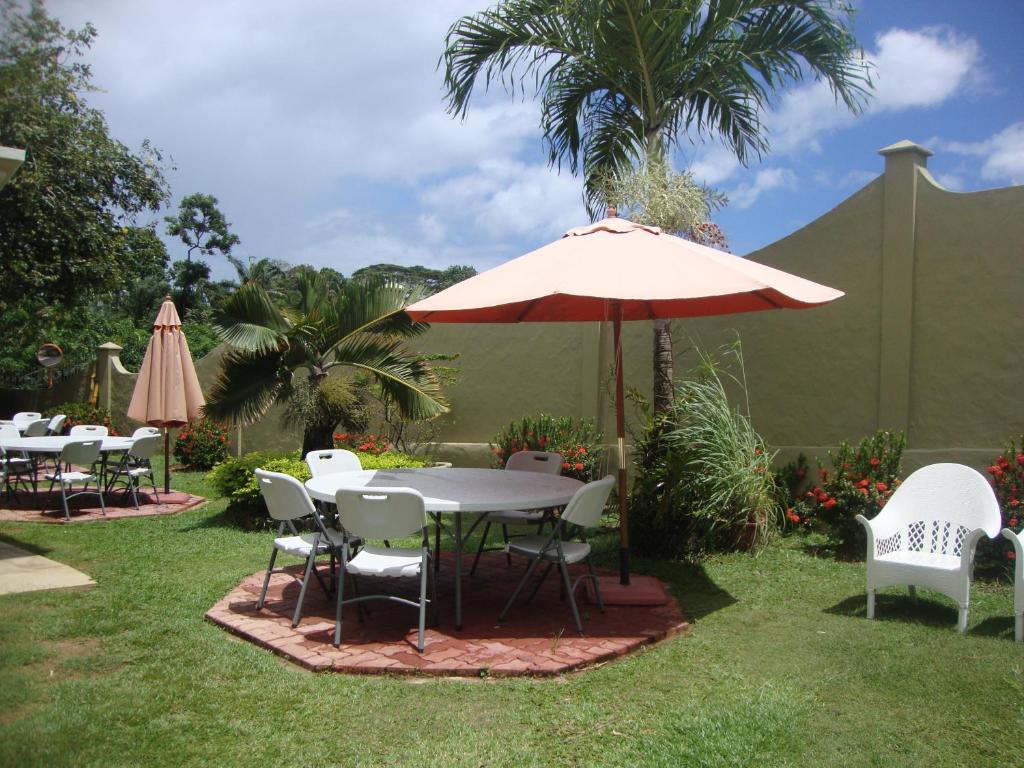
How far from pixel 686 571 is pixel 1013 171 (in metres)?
4.36

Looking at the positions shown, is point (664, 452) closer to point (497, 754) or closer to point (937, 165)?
point (937, 165)

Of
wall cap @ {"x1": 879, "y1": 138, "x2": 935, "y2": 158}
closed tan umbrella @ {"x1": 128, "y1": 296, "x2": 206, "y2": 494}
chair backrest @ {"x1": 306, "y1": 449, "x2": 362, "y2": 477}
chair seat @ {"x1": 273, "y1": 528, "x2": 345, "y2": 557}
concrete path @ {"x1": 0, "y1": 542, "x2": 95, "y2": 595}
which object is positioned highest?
wall cap @ {"x1": 879, "y1": 138, "x2": 935, "y2": 158}

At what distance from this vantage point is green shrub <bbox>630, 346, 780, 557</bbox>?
6660 millimetres

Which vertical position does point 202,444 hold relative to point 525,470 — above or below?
below

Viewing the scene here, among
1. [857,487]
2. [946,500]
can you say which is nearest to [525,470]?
[857,487]

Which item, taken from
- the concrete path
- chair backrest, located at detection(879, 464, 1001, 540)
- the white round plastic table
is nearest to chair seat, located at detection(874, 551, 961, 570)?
chair backrest, located at detection(879, 464, 1001, 540)

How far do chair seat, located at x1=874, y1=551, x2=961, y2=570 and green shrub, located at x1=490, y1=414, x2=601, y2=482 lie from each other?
4.11 meters

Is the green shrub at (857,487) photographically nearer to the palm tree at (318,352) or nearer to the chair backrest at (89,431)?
the palm tree at (318,352)

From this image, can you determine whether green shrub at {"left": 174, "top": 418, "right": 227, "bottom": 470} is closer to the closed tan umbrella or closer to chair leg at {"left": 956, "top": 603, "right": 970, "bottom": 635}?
the closed tan umbrella

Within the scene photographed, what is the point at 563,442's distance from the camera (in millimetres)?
9531

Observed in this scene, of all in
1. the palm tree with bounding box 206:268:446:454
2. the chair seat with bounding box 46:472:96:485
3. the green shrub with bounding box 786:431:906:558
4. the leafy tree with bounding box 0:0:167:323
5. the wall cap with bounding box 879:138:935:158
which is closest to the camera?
the green shrub with bounding box 786:431:906:558

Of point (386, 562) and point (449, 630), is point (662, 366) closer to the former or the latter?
point (449, 630)

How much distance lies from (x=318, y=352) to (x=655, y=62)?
442 cm

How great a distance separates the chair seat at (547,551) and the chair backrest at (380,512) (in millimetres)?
788
